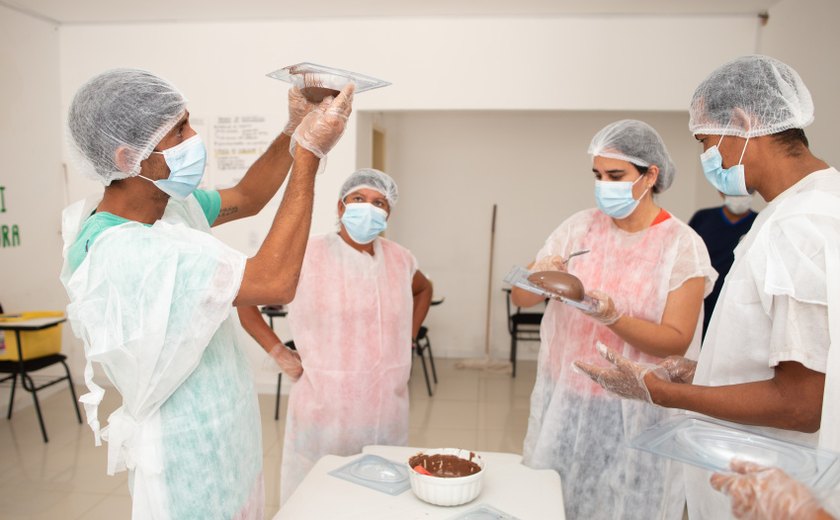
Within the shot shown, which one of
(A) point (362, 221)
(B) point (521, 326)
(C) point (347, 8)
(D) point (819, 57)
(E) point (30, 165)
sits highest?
(C) point (347, 8)

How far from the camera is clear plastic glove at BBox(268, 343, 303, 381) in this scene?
2051mm

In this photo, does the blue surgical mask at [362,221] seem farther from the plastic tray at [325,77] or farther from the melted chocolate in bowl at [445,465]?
the melted chocolate in bowl at [445,465]

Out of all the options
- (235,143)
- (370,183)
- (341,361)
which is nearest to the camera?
(341,361)

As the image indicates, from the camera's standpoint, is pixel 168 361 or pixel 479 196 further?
pixel 479 196

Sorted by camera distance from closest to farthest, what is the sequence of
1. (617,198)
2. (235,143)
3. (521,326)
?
(617,198) → (235,143) → (521,326)

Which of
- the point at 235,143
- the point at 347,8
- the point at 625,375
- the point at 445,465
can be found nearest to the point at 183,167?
the point at 445,465

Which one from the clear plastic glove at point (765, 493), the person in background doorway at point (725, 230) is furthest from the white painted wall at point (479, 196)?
the clear plastic glove at point (765, 493)

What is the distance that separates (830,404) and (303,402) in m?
1.53

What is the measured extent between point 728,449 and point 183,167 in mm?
1249

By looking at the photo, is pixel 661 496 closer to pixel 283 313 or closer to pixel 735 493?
pixel 735 493

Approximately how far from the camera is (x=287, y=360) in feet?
6.72

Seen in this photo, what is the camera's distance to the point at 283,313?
154 inches

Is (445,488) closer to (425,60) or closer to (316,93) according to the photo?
(316,93)

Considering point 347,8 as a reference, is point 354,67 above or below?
below
